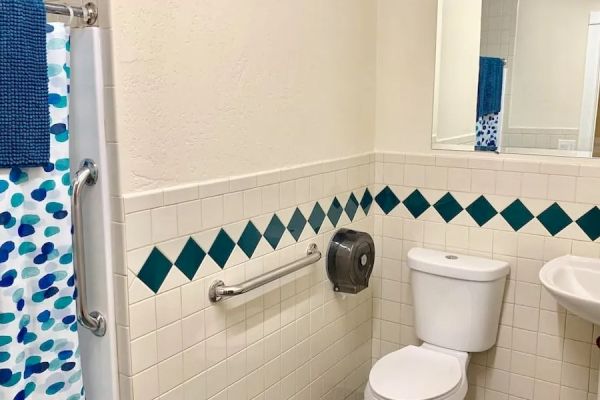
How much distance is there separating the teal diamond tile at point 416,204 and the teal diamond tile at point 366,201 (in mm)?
157

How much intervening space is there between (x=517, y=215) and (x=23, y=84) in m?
1.81

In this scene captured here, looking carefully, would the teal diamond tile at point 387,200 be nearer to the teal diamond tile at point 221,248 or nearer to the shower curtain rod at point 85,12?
the teal diamond tile at point 221,248

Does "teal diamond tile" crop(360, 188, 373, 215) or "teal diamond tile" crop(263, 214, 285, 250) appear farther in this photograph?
"teal diamond tile" crop(360, 188, 373, 215)

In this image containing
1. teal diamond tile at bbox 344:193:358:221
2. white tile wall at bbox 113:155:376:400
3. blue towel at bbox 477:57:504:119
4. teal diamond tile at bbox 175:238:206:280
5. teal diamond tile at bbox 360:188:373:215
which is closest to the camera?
white tile wall at bbox 113:155:376:400

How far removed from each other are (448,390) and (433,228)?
2.35ft

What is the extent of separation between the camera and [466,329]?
90.6 inches

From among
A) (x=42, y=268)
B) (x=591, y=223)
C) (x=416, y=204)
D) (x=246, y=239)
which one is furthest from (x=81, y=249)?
(x=591, y=223)

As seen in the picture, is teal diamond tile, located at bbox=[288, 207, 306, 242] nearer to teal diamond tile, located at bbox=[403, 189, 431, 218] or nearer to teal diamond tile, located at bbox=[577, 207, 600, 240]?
teal diamond tile, located at bbox=[403, 189, 431, 218]

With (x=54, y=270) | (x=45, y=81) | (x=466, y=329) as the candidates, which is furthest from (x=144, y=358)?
(x=466, y=329)

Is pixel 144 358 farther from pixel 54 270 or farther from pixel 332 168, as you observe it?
pixel 332 168

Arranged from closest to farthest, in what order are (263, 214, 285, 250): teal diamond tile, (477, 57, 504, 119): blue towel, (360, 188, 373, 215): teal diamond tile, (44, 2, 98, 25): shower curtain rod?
(44, 2, 98, 25): shower curtain rod
(263, 214, 285, 250): teal diamond tile
(477, 57, 504, 119): blue towel
(360, 188, 373, 215): teal diamond tile

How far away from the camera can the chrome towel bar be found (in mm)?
1746

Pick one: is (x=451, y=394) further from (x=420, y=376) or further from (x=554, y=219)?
(x=554, y=219)

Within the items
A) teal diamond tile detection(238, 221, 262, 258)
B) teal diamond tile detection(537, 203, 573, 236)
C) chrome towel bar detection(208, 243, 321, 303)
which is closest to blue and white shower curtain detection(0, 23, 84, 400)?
chrome towel bar detection(208, 243, 321, 303)
